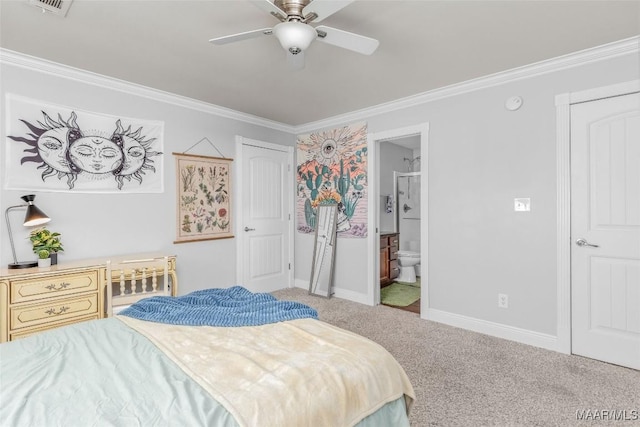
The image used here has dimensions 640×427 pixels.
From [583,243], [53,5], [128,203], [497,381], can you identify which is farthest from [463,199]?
[53,5]

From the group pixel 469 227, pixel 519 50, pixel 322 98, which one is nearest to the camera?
pixel 519 50


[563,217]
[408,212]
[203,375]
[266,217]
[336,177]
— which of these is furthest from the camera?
[408,212]

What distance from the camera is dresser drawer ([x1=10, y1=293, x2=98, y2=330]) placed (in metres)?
2.22

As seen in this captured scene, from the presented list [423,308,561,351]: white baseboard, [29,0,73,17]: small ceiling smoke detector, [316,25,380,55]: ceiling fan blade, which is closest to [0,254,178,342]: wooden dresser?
[29,0,73,17]: small ceiling smoke detector

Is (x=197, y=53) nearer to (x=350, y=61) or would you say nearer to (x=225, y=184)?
(x=350, y=61)

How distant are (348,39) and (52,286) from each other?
9.04 ft

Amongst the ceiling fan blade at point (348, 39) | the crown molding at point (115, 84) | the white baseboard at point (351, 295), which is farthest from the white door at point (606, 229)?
the crown molding at point (115, 84)

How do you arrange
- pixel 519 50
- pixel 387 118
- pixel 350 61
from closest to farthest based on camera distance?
pixel 519 50 → pixel 350 61 → pixel 387 118

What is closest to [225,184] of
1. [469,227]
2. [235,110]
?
[235,110]

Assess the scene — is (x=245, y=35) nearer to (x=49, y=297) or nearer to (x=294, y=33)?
(x=294, y=33)

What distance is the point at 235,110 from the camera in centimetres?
394

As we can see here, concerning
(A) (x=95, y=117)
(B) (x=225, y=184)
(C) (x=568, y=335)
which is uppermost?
(A) (x=95, y=117)

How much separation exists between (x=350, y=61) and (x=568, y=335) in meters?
2.91

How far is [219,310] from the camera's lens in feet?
5.58
